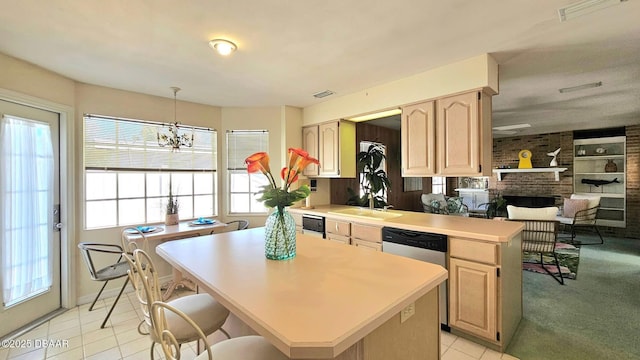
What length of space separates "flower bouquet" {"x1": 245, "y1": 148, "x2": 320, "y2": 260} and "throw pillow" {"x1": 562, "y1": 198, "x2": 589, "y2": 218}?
23.0 ft

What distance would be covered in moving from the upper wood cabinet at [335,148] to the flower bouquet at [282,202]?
7.40 feet

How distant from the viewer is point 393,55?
96.6 inches

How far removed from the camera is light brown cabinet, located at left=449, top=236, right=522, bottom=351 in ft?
6.80

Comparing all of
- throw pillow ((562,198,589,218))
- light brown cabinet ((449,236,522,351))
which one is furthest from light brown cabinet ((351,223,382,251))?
throw pillow ((562,198,589,218))

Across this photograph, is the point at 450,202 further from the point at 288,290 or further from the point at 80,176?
the point at 80,176

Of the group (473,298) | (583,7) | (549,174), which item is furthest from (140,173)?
(549,174)

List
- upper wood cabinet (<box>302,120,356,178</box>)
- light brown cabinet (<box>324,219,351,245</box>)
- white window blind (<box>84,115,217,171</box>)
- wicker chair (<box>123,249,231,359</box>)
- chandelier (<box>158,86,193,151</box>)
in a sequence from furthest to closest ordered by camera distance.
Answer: upper wood cabinet (<box>302,120,356,178</box>) → chandelier (<box>158,86,193,151</box>) → white window blind (<box>84,115,217,171</box>) → light brown cabinet (<box>324,219,351,245</box>) → wicker chair (<box>123,249,231,359</box>)

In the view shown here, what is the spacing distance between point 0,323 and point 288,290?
3.05 metres

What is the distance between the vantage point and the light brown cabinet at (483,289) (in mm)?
2072

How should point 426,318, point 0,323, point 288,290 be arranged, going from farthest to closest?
1. point 0,323
2. point 426,318
3. point 288,290

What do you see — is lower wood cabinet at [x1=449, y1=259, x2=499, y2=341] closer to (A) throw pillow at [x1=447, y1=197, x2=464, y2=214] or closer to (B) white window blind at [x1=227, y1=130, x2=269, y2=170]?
(B) white window blind at [x1=227, y1=130, x2=269, y2=170]

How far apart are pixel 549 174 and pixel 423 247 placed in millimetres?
6772

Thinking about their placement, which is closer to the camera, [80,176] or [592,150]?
[80,176]

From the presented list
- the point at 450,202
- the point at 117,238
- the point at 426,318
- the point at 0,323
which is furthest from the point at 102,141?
the point at 450,202
